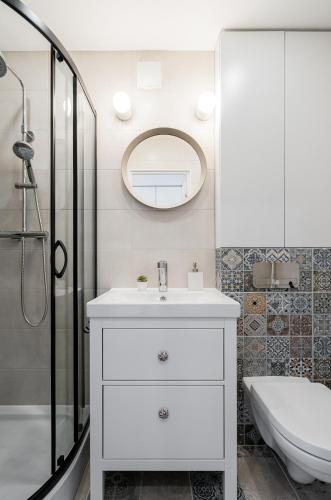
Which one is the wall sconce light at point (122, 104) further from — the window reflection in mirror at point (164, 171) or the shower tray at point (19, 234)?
the shower tray at point (19, 234)

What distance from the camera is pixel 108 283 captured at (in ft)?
6.05

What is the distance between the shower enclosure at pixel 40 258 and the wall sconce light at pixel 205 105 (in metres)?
0.68

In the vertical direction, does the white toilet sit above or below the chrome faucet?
below

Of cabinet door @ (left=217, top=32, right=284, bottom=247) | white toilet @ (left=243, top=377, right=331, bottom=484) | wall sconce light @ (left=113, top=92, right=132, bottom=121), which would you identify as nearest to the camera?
white toilet @ (left=243, top=377, right=331, bottom=484)

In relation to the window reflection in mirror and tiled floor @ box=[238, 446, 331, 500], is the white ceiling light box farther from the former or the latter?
tiled floor @ box=[238, 446, 331, 500]

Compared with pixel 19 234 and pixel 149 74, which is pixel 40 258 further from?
pixel 149 74

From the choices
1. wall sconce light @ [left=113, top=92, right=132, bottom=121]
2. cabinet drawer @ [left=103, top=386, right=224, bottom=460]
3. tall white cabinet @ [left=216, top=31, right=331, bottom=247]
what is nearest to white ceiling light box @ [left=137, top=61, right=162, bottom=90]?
wall sconce light @ [left=113, top=92, right=132, bottom=121]

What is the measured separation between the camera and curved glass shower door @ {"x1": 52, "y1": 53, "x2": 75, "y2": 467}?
1269 millimetres

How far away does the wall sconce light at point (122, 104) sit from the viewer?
175 centimetres

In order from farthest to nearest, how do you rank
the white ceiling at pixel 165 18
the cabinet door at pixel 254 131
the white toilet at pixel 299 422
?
1. the cabinet door at pixel 254 131
2. the white ceiling at pixel 165 18
3. the white toilet at pixel 299 422

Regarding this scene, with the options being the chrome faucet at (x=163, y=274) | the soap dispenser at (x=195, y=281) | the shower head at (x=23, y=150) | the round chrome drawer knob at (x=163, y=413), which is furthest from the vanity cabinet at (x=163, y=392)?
the shower head at (x=23, y=150)

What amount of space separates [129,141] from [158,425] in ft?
5.16

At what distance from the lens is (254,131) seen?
64.4 inches

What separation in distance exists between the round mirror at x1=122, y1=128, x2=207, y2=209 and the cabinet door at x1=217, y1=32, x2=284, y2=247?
0.25 m
